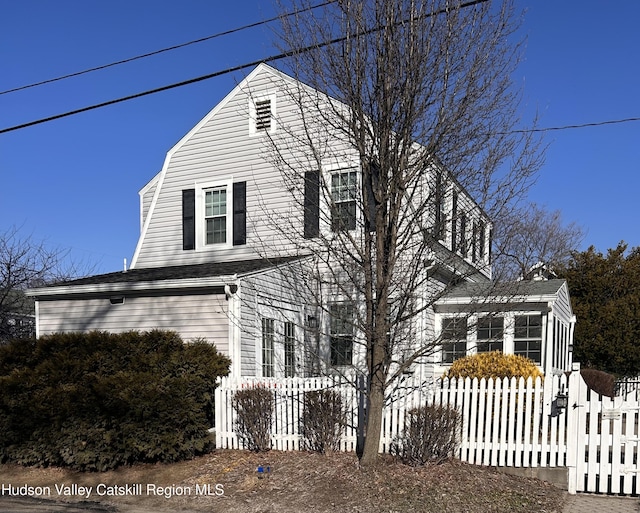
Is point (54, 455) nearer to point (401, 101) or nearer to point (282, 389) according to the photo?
point (282, 389)

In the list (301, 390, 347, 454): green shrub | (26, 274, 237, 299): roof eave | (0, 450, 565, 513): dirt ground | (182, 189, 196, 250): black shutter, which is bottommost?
(0, 450, 565, 513): dirt ground

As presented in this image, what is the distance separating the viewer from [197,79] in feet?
32.7

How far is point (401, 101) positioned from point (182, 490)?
600cm

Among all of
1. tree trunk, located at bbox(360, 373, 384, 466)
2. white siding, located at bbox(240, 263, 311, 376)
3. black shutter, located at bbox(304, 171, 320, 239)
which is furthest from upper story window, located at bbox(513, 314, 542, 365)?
tree trunk, located at bbox(360, 373, 384, 466)

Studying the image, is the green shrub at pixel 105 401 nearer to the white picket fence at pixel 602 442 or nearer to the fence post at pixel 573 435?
the fence post at pixel 573 435

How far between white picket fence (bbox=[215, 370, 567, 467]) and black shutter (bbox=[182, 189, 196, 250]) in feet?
22.9

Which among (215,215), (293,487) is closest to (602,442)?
(293,487)

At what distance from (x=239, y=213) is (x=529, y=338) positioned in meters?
7.73

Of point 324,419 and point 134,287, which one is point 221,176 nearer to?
point 134,287

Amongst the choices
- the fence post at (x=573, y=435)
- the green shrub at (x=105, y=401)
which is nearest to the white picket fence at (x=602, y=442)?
the fence post at (x=573, y=435)

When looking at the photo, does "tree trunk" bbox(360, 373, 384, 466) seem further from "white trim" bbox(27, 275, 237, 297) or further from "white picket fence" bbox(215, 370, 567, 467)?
"white trim" bbox(27, 275, 237, 297)

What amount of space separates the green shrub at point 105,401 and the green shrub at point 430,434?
3342 millimetres

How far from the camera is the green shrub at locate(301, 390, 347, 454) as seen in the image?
936cm

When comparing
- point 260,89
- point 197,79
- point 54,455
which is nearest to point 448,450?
point 54,455
